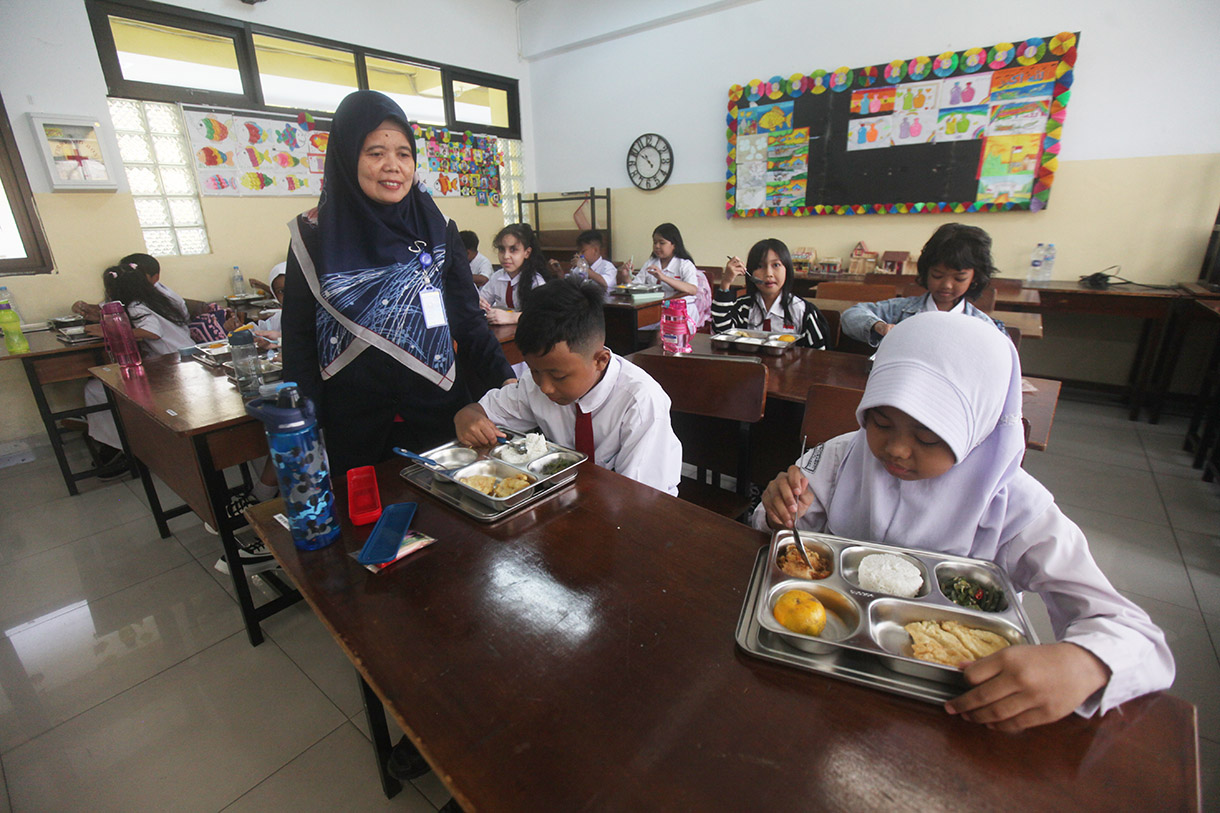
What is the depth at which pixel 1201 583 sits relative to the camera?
6.24 feet

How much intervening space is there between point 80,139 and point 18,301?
41.8 inches

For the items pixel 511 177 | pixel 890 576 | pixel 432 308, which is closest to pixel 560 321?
pixel 432 308

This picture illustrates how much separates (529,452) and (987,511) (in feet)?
2.76

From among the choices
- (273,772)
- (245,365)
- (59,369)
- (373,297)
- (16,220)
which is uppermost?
(16,220)

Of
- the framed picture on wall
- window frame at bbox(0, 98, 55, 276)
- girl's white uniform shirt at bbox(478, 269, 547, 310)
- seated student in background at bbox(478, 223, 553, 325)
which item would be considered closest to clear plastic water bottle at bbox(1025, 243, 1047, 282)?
Result: seated student in background at bbox(478, 223, 553, 325)

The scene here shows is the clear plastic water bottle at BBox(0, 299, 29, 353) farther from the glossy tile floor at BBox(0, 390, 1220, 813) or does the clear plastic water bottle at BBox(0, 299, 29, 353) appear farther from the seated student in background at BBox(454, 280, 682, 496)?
the seated student in background at BBox(454, 280, 682, 496)

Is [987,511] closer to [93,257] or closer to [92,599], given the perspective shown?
[92,599]

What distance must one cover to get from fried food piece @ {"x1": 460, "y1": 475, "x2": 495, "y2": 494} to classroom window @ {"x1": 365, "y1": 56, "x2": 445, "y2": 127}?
5.22m

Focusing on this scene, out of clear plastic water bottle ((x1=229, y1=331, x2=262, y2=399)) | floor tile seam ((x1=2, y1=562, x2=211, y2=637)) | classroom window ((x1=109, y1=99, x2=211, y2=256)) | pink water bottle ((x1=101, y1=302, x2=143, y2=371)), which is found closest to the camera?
clear plastic water bottle ((x1=229, y1=331, x2=262, y2=399))

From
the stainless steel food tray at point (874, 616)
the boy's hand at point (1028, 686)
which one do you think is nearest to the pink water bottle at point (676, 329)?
the stainless steel food tray at point (874, 616)

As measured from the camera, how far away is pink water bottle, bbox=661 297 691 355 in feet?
7.35

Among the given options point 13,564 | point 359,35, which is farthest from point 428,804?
point 359,35

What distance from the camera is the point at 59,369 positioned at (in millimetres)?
2846

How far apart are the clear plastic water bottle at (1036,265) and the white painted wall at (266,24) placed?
5.15 meters
